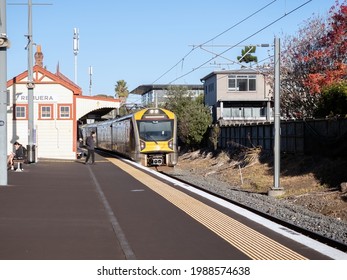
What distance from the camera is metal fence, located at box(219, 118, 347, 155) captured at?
21.1 metres

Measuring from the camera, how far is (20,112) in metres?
30.2

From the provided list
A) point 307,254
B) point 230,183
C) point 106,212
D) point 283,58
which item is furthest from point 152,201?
point 283,58

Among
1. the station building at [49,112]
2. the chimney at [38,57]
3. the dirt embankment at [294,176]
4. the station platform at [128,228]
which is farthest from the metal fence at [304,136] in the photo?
the chimney at [38,57]

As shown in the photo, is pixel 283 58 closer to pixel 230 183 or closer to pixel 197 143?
pixel 197 143

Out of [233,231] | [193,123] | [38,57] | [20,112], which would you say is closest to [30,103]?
[20,112]

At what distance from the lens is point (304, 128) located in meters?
24.7

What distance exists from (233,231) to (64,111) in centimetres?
2270

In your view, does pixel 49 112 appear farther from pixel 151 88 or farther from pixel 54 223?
pixel 151 88

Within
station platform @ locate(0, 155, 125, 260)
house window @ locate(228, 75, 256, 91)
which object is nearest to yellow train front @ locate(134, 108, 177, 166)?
station platform @ locate(0, 155, 125, 260)

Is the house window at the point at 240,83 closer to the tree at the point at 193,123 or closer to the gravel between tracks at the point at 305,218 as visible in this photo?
the tree at the point at 193,123

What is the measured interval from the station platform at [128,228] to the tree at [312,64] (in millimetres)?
17461

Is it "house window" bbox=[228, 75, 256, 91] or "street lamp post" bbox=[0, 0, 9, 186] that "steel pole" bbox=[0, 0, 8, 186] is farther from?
"house window" bbox=[228, 75, 256, 91]

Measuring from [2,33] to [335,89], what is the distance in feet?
46.8

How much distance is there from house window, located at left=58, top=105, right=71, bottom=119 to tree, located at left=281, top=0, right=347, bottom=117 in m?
13.2
